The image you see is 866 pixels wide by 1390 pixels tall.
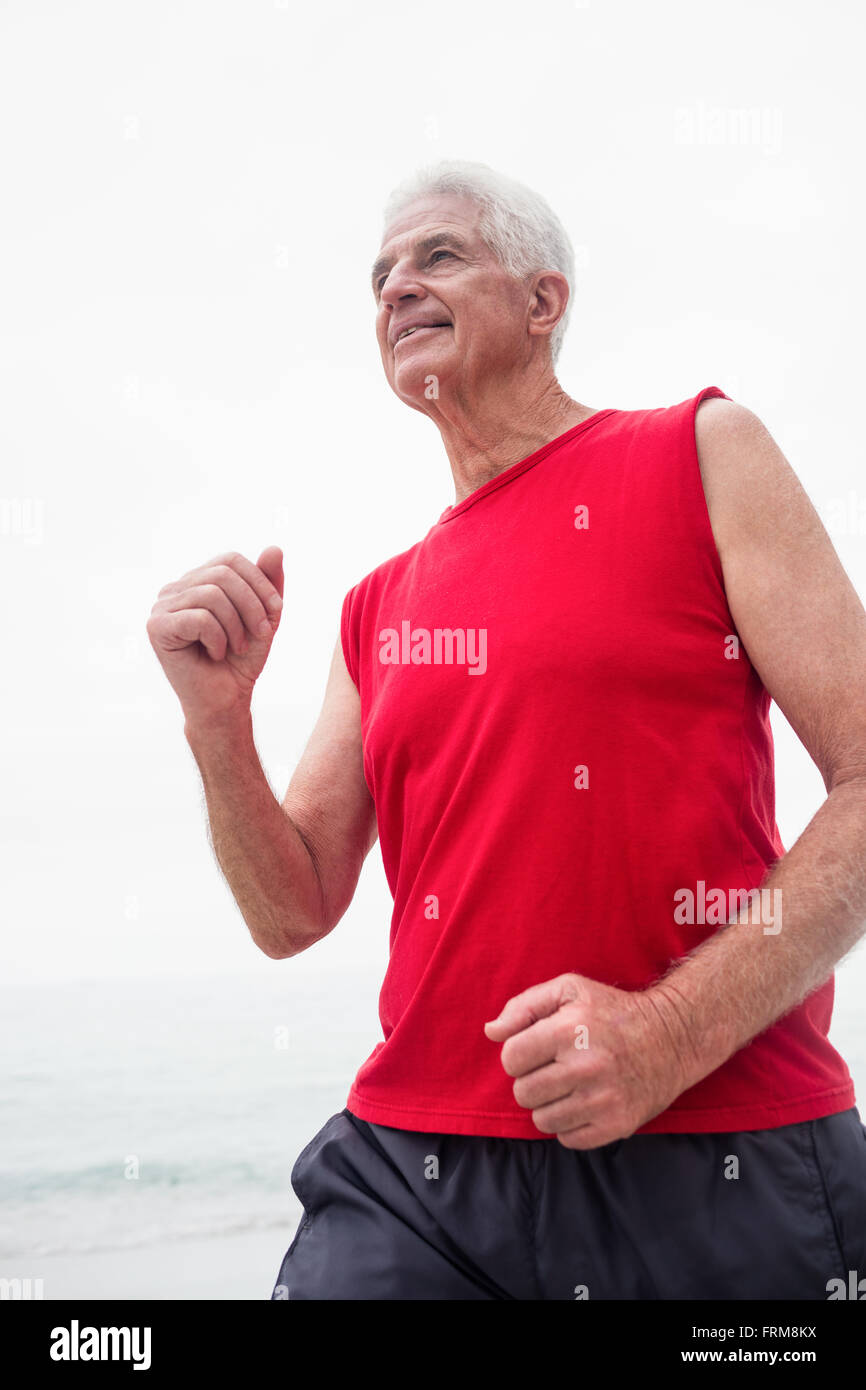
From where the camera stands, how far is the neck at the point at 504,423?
145cm

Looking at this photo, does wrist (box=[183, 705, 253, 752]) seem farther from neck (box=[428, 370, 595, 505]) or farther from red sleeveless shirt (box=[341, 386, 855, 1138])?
neck (box=[428, 370, 595, 505])

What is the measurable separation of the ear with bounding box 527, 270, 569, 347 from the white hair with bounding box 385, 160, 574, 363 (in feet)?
0.05

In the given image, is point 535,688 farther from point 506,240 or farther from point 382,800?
point 506,240

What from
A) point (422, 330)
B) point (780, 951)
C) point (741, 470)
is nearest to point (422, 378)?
point (422, 330)

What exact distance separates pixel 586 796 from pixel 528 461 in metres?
0.49

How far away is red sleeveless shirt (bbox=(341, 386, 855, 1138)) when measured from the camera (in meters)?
1.04

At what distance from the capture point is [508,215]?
1.53 m

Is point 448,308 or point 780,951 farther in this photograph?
point 448,308

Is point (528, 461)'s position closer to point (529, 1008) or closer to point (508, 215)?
point (508, 215)

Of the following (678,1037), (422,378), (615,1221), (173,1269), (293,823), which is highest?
(422,378)

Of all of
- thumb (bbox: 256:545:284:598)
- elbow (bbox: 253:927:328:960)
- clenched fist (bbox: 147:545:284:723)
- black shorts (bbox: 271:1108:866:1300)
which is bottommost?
black shorts (bbox: 271:1108:866:1300)

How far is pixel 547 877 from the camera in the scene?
3.50 ft

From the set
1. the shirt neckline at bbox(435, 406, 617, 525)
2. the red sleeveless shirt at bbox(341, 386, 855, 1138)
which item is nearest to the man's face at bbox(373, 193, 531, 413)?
the shirt neckline at bbox(435, 406, 617, 525)
